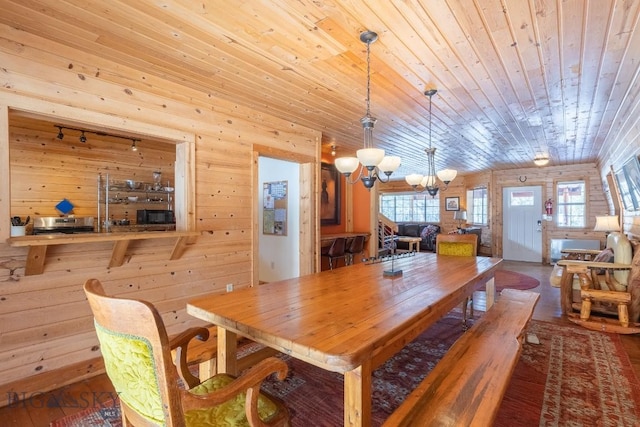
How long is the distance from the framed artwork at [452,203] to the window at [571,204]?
100.0 inches

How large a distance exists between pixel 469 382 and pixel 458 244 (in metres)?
2.47

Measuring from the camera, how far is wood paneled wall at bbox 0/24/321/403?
2.14 m

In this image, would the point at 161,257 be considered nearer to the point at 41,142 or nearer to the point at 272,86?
the point at 272,86

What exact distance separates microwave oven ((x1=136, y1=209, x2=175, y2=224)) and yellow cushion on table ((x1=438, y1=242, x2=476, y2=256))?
4323 mm

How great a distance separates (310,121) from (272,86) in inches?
44.3

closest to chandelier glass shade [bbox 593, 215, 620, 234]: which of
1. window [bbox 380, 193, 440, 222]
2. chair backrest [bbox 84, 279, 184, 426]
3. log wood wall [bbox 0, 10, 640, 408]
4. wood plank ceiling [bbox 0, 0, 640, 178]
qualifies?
log wood wall [bbox 0, 10, 640, 408]

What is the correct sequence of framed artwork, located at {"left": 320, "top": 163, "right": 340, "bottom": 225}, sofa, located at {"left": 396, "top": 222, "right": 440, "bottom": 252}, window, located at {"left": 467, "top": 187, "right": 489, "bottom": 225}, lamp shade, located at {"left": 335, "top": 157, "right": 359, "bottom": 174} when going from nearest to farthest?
1. lamp shade, located at {"left": 335, "top": 157, "right": 359, "bottom": 174}
2. framed artwork, located at {"left": 320, "top": 163, "right": 340, "bottom": 225}
3. window, located at {"left": 467, "top": 187, "right": 489, "bottom": 225}
4. sofa, located at {"left": 396, "top": 222, "right": 440, "bottom": 252}

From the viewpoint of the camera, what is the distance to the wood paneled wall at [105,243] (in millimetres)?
2141

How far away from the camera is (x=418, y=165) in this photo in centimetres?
748

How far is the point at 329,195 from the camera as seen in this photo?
19.9ft

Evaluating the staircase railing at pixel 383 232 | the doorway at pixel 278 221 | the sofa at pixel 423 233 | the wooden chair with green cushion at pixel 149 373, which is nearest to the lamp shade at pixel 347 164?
the wooden chair with green cushion at pixel 149 373

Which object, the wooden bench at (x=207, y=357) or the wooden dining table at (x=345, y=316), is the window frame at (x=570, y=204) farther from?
the wooden bench at (x=207, y=357)

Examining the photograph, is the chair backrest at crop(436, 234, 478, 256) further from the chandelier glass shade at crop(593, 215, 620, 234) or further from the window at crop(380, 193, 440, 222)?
the window at crop(380, 193, 440, 222)

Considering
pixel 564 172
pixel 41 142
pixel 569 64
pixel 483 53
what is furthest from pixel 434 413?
pixel 564 172
